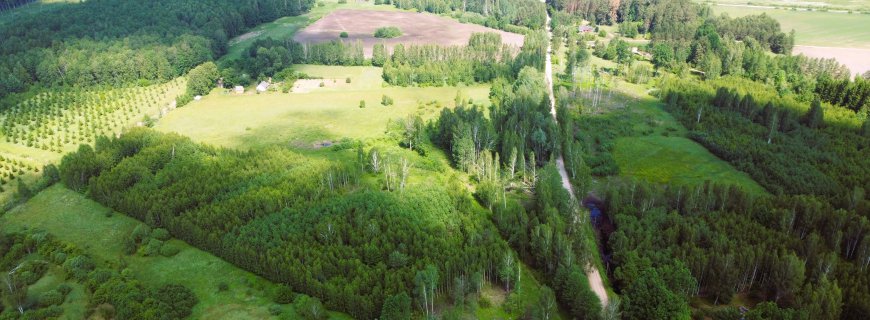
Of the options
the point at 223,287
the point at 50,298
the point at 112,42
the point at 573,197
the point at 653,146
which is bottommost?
the point at 223,287

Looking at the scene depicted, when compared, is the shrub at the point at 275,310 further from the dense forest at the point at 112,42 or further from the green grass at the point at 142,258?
the dense forest at the point at 112,42

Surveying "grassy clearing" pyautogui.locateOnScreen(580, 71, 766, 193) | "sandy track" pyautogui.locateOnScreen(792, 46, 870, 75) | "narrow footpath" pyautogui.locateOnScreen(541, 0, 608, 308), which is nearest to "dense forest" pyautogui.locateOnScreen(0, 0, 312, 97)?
"narrow footpath" pyautogui.locateOnScreen(541, 0, 608, 308)

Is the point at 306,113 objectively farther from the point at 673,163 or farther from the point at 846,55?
the point at 846,55

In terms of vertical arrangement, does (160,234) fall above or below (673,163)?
below

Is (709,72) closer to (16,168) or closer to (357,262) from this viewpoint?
(357,262)

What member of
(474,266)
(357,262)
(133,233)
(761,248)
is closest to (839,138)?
(761,248)

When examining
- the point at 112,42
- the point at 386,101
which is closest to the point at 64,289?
the point at 386,101

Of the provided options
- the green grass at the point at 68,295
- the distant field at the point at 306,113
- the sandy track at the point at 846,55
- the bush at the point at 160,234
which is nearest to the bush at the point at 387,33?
the distant field at the point at 306,113
